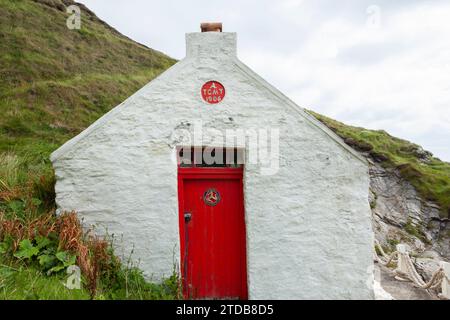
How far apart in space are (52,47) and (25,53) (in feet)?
7.84

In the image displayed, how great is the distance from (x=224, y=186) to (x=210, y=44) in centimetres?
231

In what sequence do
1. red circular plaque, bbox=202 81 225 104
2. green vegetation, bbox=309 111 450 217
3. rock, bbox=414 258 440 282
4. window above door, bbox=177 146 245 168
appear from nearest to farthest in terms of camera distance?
red circular plaque, bbox=202 81 225 104, window above door, bbox=177 146 245 168, rock, bbox=414 258 440 282, green vegetation, bbox=309 111 450 217

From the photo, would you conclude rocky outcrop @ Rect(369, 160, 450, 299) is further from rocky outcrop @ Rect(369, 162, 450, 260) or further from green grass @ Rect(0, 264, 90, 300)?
green grass @ Rect(0, 264, 90, 300)

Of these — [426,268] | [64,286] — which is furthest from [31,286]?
[426,268]

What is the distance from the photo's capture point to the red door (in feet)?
19.1

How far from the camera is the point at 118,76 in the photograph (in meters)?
22.5

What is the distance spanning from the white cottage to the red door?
0.05 feet

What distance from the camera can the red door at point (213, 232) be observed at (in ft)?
19.1

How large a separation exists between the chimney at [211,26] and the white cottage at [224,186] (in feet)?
0.65

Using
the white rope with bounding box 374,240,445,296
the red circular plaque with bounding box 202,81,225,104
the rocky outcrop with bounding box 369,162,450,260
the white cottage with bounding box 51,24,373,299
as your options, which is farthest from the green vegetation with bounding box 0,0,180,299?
the rocky outcrop with bounding box 369,162,450,260

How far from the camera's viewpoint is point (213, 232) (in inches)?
232

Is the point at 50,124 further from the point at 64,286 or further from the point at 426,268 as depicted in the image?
the point at 426,268
